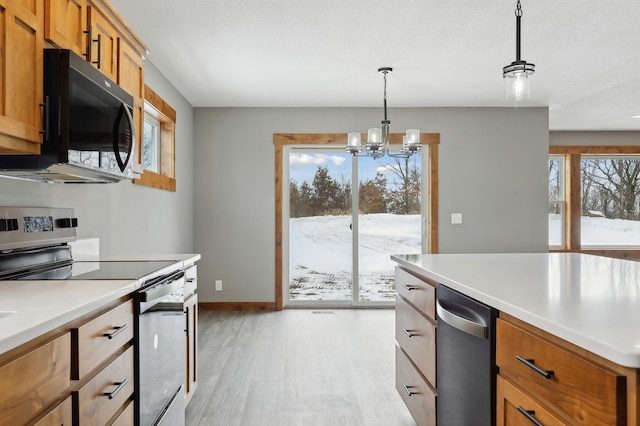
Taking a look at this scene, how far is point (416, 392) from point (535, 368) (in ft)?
3.86

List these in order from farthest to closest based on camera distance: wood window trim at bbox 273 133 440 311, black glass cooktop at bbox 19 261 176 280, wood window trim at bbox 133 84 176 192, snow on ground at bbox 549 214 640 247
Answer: snow on ground at bbox 549 214 640 247 < wood window trim at bbox 273 133 440 311 < wood window trim at bbox 133 84 176 192 < black glass cooktop at bbox 19 261 176 280

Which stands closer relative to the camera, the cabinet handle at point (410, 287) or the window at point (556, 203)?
the cabinet handle at point (410, 287)

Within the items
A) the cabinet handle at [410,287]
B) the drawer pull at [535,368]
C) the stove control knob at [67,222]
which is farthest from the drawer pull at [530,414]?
the stove control knob at [67,222]

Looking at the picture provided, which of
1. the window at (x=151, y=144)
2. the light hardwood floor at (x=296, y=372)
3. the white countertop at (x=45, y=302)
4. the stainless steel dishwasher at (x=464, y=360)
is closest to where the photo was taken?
the white countertop at (x=45, y=302)

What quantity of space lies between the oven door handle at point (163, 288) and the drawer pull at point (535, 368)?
1240 millimetres

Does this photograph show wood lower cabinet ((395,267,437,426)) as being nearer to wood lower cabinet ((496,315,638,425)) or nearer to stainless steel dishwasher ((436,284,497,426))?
stainless steel dishwasher ((436,284,497,426))

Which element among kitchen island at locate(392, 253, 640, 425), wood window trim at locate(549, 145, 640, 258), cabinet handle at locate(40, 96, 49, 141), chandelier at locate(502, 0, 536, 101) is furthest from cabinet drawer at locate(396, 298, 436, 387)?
wood window trim at locate(549, 145, 640, 258)

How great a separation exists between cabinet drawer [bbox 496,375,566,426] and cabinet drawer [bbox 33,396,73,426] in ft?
3.75

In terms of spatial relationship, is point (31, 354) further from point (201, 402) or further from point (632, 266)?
point (632, 266)

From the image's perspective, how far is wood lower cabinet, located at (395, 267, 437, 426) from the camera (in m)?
1.96

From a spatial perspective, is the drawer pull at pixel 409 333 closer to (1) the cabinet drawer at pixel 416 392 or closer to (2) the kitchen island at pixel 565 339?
(1) the cabinet drawer at pixel 416 392

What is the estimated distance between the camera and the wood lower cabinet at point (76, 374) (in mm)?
950

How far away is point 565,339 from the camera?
0.99m

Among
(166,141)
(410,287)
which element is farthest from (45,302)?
(166,141)
